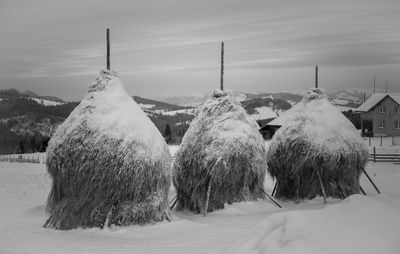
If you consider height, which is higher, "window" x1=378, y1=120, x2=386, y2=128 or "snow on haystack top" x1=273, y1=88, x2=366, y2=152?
"snow on haystack top" x1=273, y1=88, x2=366, y2=152

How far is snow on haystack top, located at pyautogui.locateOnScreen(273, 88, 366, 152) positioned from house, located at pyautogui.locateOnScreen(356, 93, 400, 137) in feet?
143

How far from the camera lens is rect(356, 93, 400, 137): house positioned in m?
58.7

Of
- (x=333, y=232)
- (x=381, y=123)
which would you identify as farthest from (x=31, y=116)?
(x=333, y=232)

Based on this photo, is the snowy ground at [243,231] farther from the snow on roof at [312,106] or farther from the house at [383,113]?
the house at [383,113]

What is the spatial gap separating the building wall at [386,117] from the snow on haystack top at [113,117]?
169ft

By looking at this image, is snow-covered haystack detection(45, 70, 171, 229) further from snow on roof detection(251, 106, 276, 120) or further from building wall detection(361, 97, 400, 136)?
snow on roof detection(251, 106, 276, 120)

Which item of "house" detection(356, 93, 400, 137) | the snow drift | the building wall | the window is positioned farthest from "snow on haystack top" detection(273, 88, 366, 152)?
the window

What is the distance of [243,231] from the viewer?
36.1 feet

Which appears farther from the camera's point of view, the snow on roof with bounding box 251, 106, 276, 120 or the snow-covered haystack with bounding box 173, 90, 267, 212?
the snow on roof with bounding box 251, 106, 276, 120

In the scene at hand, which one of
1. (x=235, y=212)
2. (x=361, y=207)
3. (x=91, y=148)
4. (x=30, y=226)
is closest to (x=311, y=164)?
(x=235, y=212)

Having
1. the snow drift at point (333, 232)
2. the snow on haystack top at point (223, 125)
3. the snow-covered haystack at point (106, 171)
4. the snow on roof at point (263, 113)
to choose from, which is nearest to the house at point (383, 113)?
the snow on roof at point (263, 113)

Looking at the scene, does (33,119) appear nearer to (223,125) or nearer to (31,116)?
(31,116)

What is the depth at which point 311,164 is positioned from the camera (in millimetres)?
16156

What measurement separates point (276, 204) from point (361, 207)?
978cm
